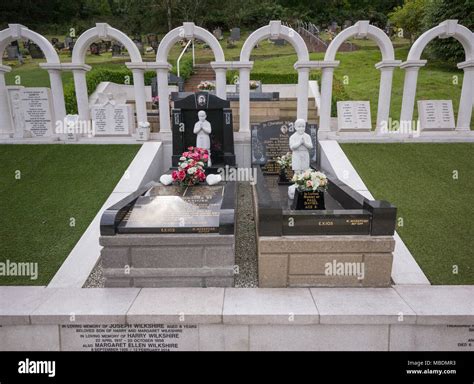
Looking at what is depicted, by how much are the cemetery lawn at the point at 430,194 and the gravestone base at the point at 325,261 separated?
0.85 meters

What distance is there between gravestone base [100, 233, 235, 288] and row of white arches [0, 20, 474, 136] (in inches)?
238

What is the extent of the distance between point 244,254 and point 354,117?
6.48 meters

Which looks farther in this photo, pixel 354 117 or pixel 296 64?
pixel 354 117

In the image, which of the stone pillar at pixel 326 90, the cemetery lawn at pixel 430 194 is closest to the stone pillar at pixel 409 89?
the cemetery lawn at pixel 430 194

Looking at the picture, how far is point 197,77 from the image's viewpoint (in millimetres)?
23484

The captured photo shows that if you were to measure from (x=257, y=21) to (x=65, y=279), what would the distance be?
49.4 meters

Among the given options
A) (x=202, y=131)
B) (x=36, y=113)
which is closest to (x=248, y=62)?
(x=202, y=131)

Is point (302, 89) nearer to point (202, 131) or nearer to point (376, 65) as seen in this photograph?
point (376, 65)

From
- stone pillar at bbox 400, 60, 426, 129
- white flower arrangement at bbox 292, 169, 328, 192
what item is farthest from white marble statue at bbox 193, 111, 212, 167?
stone pillar at bbox 400, 60, 426, 129

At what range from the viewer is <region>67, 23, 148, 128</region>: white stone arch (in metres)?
10.0

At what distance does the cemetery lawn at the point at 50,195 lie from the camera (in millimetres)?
5723

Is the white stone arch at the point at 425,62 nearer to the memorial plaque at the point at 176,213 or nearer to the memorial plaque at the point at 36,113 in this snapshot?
the memorial plaque at the point at 176,213

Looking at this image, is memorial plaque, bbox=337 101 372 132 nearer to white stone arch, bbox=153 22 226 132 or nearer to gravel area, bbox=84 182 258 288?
white stone arch, bbox=153 22 226 132
